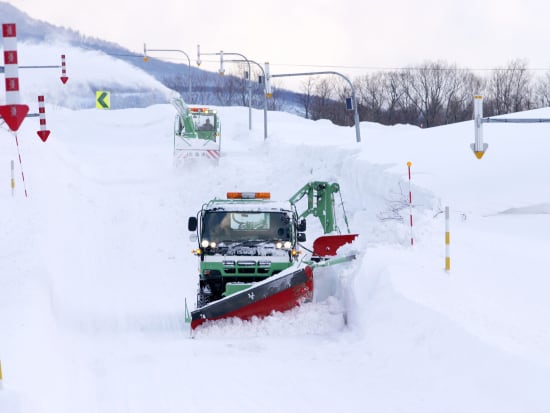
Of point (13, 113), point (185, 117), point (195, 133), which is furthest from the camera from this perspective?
point (185, 117)

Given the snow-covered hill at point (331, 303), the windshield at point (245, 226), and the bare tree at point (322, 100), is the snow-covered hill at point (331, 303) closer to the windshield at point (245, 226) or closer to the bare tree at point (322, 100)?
the windshield at point (245, 226)

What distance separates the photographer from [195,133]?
34250mm

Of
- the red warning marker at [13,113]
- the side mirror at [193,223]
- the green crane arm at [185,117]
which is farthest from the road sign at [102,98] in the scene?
the red warning marker at [13,113]

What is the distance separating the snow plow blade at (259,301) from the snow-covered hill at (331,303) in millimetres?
160

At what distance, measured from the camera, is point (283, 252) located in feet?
40.1

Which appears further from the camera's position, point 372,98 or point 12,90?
point 372,98

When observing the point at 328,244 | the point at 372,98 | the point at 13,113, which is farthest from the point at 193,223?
the point at 372,98

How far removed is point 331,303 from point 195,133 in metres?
23.6

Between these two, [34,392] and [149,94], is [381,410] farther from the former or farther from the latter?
[149,94]

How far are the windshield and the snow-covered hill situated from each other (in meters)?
1.25

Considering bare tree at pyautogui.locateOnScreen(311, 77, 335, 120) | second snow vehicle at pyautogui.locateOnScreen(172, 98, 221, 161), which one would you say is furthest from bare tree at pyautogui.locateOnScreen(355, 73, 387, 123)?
second snow vehicle at pyautogui.locateOnScreen(172, 98, 221, 161)

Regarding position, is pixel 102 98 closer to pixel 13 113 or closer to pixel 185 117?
pixel 185 117

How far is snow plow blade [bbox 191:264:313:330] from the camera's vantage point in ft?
35.9

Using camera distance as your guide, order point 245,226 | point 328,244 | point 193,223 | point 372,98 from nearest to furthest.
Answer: point 193,223
point 245,226
point 328,244
point 372,98
